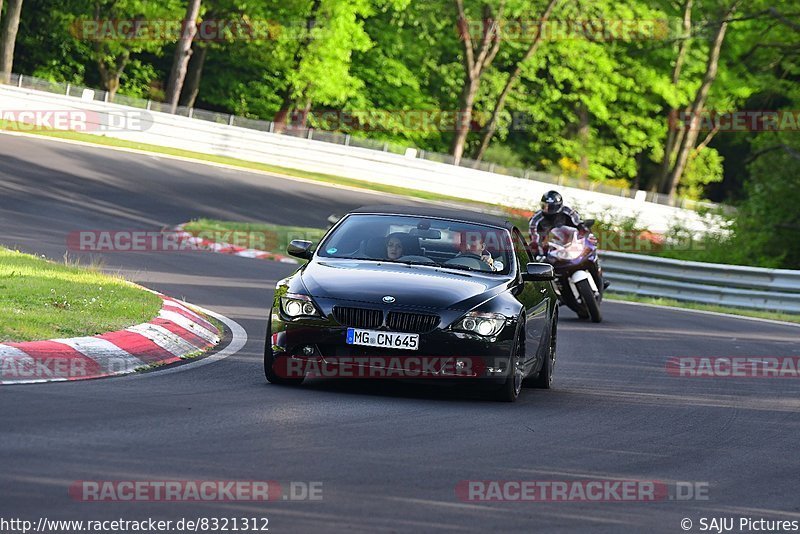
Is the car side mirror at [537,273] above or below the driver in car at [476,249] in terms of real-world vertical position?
below

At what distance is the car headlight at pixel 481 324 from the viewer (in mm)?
9825

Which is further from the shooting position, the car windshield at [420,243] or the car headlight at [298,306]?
the car windshield at [420,243]

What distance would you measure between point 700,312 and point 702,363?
911cm

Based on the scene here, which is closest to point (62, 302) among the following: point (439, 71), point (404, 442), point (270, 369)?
point (270, 369)

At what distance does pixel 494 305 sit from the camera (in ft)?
33.0

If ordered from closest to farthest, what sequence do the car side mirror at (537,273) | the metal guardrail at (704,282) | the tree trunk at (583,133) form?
the car side mirror at (537,273) → the metal guardrail at (704,282) → the tree trunk at (583,133)

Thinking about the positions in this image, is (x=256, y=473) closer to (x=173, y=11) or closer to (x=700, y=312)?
(x=700, y=312)

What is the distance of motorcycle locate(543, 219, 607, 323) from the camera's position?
1873cm

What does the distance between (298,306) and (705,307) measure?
1667 centimetres

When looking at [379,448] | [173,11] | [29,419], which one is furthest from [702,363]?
[173,11]

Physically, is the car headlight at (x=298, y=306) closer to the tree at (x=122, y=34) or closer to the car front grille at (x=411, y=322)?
the car front grille at (x=411, y=322)

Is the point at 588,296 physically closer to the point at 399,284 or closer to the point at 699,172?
the point at 399,284

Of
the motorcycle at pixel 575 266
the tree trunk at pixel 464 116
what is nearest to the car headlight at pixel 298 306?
the motorcycle at pixel 575 266

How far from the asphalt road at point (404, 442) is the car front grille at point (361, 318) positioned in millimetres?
495
